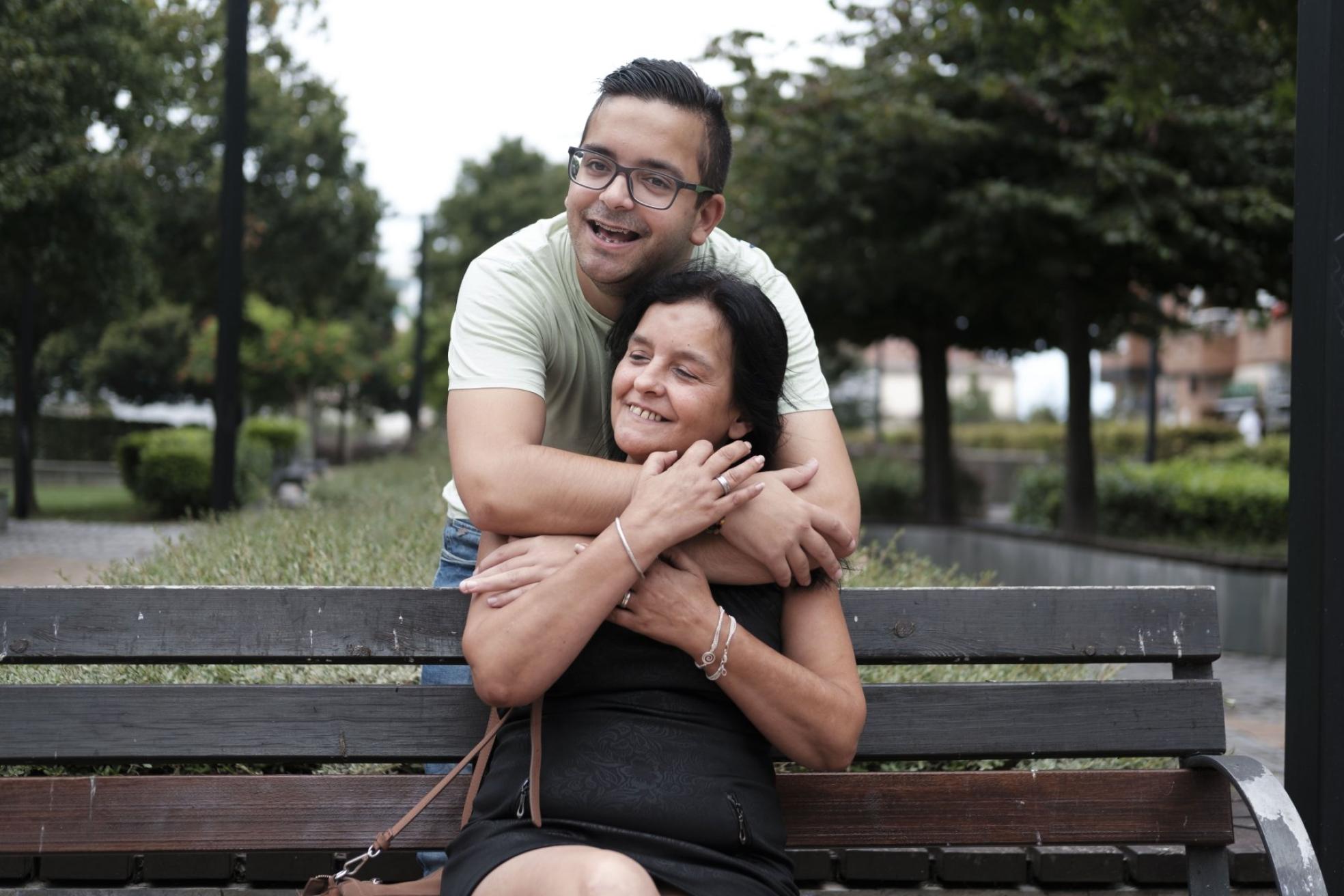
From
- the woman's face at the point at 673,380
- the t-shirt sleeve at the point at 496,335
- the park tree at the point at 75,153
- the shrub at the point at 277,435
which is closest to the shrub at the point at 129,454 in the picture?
the shrub at the point at 277,435

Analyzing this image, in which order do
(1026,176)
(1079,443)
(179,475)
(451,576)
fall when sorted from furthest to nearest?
(179,475), (1079,443), (1026,176), (451,576)

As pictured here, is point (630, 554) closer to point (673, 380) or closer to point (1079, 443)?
point (673, 380)

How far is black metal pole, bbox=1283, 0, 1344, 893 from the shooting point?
2.86m

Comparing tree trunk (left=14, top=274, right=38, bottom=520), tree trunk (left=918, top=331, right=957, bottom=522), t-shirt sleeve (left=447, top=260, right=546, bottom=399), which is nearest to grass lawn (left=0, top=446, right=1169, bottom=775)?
t-shirt sleeve (left=447, top=260, right=546, bottom=399)

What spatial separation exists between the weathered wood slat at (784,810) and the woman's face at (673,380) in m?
0.78

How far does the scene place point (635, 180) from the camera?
2.72 m

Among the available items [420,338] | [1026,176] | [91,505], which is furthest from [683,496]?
[420,338]

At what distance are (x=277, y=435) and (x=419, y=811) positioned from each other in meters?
30.1

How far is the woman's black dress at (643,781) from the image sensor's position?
2377 mm

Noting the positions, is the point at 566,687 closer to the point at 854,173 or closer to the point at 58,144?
the point at 854,173

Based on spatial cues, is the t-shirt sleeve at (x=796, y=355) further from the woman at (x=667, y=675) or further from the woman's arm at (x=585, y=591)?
the woman's arm at (x=585, y=591)

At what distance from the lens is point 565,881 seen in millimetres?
2244

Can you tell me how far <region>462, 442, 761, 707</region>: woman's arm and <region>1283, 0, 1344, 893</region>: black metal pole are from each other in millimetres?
1216

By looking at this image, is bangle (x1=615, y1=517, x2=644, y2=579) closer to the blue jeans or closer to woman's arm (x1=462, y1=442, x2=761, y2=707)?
woman's arm (x1=462, y1=442, x2=761, y2=707)
